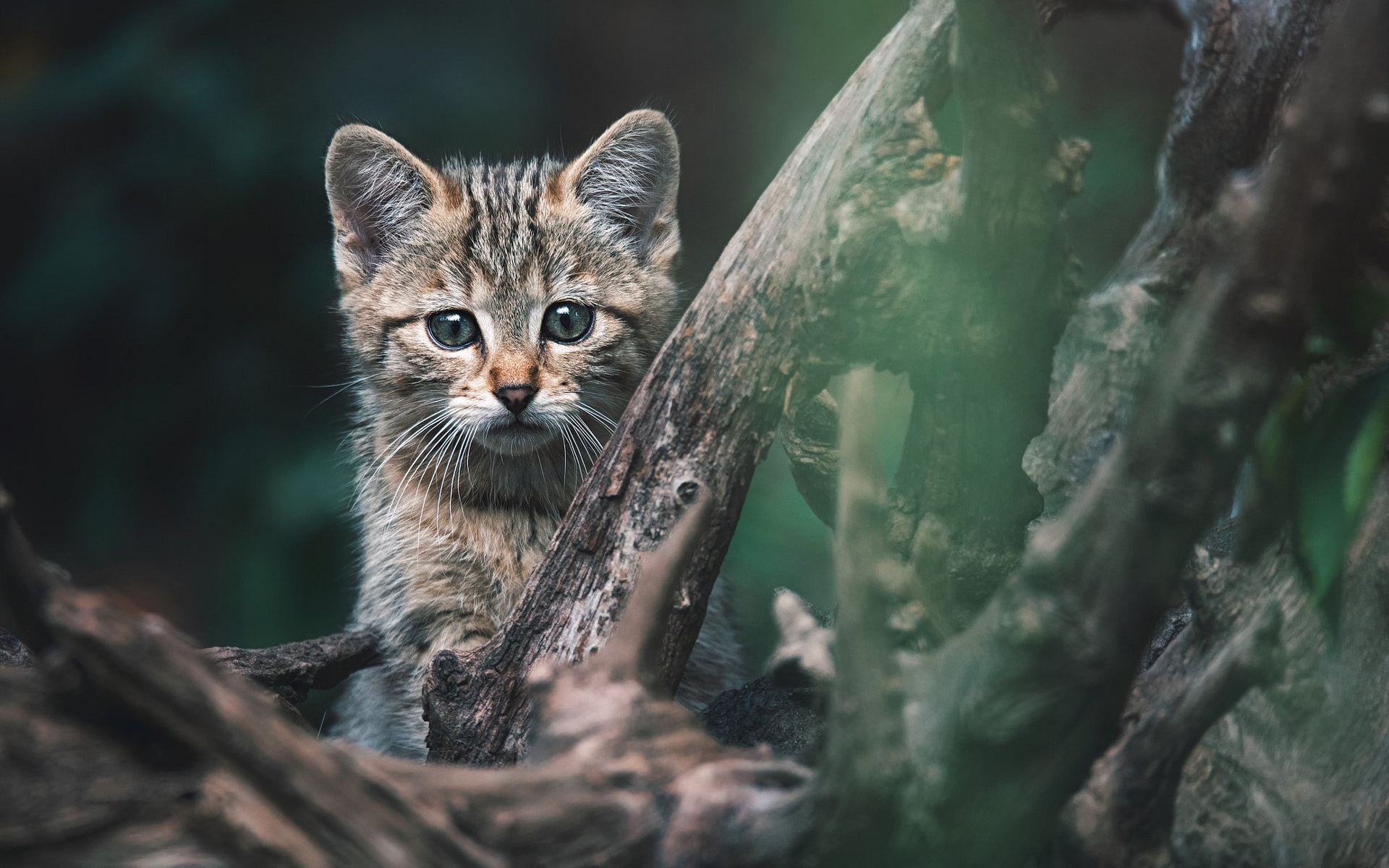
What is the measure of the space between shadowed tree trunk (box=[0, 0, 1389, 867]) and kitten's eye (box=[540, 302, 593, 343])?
715 mm

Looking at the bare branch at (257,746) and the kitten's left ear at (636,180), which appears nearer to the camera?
the bare branch at (257,746)

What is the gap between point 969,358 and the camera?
1486 millimetres

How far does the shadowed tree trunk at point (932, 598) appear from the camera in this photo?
90 centimetres

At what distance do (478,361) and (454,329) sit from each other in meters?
0.13

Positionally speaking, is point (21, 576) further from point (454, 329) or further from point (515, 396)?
point (454, 329)

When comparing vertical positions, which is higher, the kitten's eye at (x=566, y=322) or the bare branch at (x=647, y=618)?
the kitten's eye at (x=566, y=322)

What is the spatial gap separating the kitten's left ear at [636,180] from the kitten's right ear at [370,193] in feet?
1.14

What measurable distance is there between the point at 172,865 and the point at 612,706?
0.42 m

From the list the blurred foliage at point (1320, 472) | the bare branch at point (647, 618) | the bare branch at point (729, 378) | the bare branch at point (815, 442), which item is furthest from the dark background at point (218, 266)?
the blurred foliage at point (1320, 472)

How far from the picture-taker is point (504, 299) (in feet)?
7.49

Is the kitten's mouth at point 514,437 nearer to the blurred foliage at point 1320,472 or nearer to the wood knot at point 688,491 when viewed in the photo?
the wood knot at point 688,491

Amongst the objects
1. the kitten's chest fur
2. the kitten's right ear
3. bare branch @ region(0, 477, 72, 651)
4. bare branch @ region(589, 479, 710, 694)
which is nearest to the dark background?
the kitten's right ear

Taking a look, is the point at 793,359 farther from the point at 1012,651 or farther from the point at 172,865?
the point at 172,865

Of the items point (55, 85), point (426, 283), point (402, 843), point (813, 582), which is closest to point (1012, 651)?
point (402, 843)
